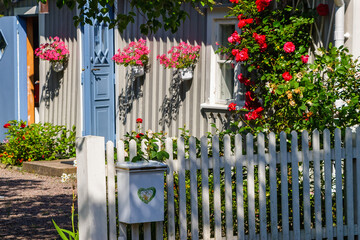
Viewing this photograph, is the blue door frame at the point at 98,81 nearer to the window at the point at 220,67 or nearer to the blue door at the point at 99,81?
the blue door at the point at 99,81

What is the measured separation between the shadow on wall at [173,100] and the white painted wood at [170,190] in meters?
4.67

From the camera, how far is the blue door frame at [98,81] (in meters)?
12.3

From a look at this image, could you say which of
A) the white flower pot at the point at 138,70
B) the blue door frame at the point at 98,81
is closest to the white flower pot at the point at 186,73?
the white flower pot at the point at 138,70

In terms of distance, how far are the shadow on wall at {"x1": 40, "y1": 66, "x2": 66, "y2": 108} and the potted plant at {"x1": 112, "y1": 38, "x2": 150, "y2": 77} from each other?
2.27 meters

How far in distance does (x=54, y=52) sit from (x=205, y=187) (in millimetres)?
7218

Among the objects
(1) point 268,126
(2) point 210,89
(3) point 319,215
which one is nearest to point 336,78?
(1) point 268,126

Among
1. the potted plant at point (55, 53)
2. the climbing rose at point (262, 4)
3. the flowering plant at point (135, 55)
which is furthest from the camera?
the potted plant at point (55, 53)

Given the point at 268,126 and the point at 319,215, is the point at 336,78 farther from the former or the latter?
the point at 319,215

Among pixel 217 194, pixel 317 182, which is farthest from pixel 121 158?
pixel 317 182

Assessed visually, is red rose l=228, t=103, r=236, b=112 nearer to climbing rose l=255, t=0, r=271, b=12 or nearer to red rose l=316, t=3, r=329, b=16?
climbing rose l=255, t=0, r=271, b=12

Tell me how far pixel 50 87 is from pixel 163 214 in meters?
8.20

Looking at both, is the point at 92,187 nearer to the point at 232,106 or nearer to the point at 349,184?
the point at 349,184

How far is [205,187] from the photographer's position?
6348 millimetres

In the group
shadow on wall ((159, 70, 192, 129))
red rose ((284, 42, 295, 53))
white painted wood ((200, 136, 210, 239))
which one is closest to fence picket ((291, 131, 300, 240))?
white painted wood ((200, 136, 210, 239))
